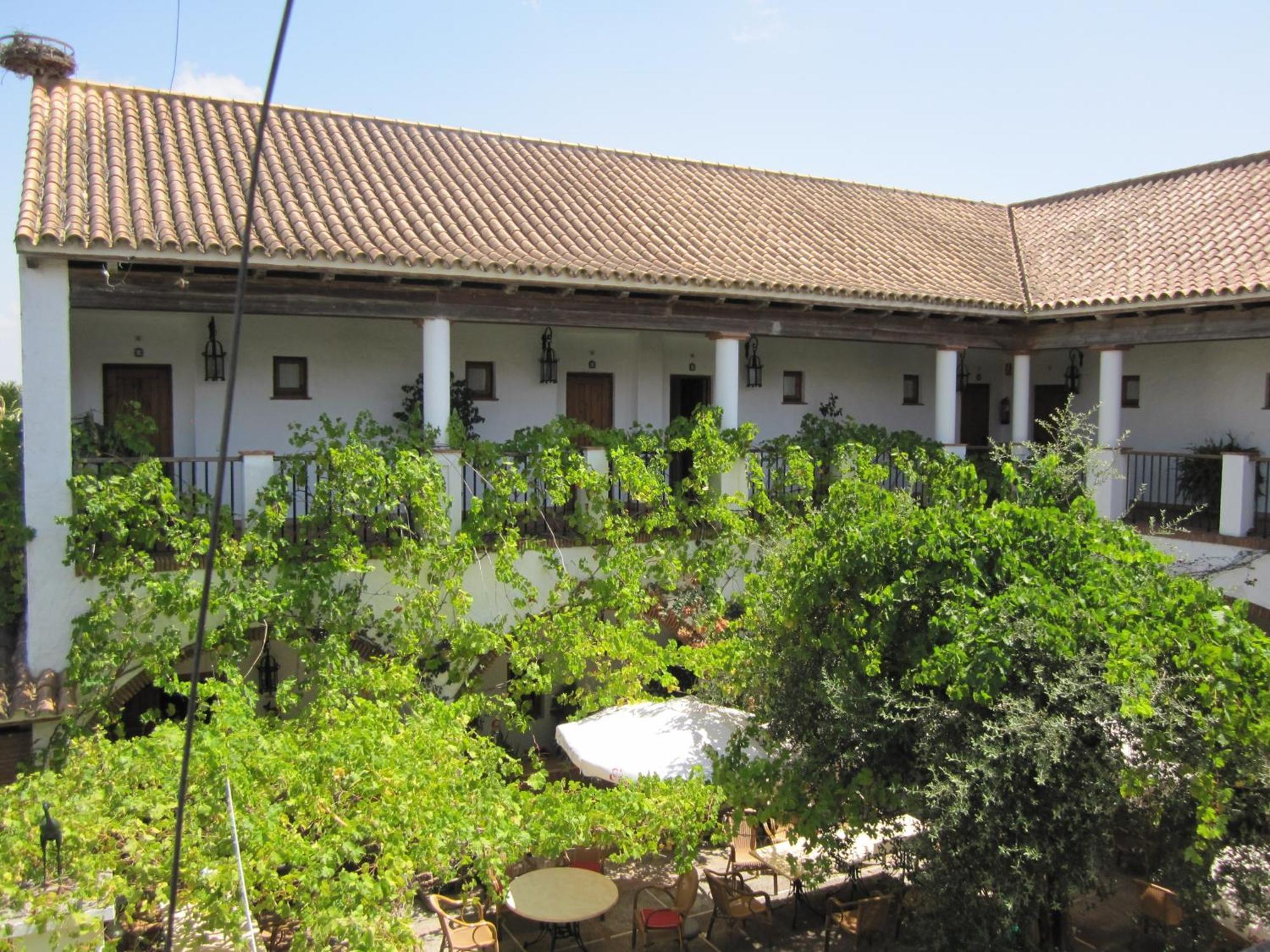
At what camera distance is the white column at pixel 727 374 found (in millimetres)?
11742

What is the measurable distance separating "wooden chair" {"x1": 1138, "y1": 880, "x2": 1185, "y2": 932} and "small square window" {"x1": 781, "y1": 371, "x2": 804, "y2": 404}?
8.29 metres

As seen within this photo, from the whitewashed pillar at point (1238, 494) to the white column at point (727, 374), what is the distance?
5.34 metres

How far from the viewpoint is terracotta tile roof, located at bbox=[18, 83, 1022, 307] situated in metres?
9.34

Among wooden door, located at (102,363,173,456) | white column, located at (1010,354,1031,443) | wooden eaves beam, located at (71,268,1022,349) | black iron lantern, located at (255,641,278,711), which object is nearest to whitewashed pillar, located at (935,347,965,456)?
wooden eaves beam, located at (71,268,1022,349)

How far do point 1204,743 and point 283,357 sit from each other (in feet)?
31.6

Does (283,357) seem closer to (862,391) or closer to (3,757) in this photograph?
(3,757)

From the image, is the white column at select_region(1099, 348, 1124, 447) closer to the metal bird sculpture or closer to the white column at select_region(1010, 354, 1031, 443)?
the white column at select_region(1010, 354, 1031, 443)

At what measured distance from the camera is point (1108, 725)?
5992mm

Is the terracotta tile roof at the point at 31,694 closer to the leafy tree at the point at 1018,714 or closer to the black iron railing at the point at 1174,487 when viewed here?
the leafy tree at the point at 1018,714

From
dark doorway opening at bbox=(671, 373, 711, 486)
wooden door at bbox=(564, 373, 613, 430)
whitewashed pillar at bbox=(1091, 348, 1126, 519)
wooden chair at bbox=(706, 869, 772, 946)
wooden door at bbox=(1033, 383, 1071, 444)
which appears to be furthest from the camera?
wooden door at bbox=(1033, 383, 1071, 444)

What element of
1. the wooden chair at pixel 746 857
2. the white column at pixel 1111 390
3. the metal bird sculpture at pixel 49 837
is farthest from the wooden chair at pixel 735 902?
the white column at pixel 1111 390

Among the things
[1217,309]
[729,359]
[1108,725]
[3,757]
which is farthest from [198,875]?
[1217,309]

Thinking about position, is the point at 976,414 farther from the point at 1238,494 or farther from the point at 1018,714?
the point at 1018,714

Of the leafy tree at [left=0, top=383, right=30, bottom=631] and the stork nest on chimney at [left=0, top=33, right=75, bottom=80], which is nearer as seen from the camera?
the leafy tree at [left=0, top=383, right=30, bottom=631]
